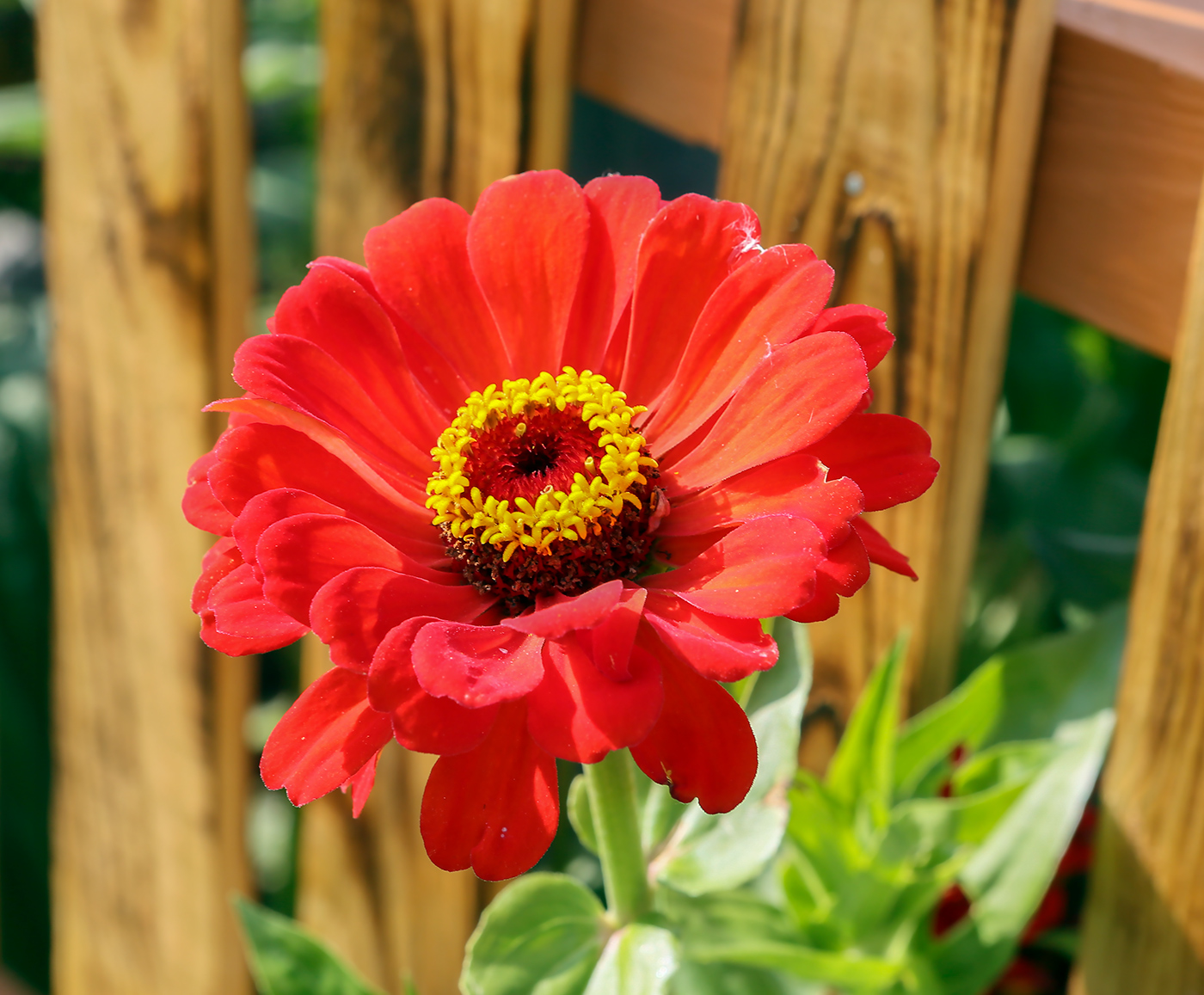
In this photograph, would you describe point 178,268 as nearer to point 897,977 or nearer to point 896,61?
point 896,61

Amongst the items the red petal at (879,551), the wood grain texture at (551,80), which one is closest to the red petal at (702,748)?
the red petal at (879,551)

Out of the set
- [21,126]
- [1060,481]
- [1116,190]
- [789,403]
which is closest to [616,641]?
[789,403]

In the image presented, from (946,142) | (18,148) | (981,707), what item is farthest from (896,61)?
(18,148)

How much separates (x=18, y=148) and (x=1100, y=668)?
5.04 feet

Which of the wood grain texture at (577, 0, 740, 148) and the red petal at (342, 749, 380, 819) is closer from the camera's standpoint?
the red petal at (342, 749, 380, 819)

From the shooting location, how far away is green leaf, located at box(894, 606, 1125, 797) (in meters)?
0.92

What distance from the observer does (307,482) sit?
0.61 meters

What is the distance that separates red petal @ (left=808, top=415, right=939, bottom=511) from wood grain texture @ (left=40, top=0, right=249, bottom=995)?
0.86 meters

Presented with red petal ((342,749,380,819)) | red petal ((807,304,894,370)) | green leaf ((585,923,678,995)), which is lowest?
green leaf ((585,923,678,995))

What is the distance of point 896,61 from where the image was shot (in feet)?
2.67

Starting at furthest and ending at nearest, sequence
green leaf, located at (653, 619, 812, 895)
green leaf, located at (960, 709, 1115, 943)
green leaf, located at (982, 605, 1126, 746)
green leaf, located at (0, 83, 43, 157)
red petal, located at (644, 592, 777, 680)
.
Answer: green leaf, located at (0, 83, 43, 157)
green leaf, located at (982, 605, 1126, 746)
green leaf, located at (960, 709, 1115, 943)
green leaf, located at (653, 619, 812, 895)
red petal, located at (644, 592, 777, 680)

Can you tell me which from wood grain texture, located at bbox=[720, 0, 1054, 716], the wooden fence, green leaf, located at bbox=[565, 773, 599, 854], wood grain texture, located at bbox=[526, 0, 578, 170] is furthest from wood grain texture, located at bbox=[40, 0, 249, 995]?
green leaf, located at bbox=[565, 773, 599, 854]

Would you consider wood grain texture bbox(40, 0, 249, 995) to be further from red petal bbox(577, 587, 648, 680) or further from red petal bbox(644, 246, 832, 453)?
red petal bbox(577, 587, 648, 680)

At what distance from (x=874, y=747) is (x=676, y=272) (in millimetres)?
417
